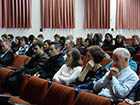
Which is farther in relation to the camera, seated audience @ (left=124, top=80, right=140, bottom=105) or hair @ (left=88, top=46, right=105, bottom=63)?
hair @ (left=88, top=46, right=105, bottom=63)

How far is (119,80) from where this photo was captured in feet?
10.2

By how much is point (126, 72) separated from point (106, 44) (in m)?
6.50

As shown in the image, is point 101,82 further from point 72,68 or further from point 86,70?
point 72,68

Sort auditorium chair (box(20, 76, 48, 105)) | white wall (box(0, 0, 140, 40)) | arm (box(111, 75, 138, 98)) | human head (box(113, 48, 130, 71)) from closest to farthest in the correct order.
→ arm (box(111, 75, 138, 98)), human head (box(113, 48, 130, 71)), auditorium chair (box(20, 76, 48, 105)), white wall (box(0, 0, 140, 40))

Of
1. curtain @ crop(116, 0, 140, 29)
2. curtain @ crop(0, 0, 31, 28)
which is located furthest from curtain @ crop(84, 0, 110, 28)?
curtain @ crop(0, 0, 31, 28)

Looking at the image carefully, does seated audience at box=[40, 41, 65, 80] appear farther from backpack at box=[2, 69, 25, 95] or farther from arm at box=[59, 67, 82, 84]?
arm at box=[59, 67, 82, 84]

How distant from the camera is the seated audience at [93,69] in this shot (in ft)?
11.9

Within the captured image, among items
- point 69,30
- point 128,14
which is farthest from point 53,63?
point 128,14

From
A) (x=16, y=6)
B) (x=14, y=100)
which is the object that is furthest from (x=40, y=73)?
(x=16, y=6)

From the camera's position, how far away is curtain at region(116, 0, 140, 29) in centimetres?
1391

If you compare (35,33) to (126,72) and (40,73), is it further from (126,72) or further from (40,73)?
(126,72)

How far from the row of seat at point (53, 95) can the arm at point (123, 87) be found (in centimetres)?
40

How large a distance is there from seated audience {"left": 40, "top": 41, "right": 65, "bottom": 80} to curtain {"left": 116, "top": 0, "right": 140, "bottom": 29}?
9444 mm

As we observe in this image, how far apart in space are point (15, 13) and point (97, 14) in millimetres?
4591
